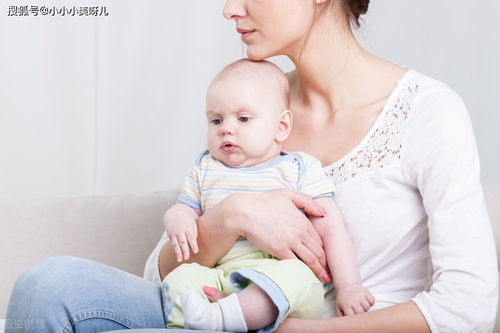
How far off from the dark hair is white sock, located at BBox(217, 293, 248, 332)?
2.46 ft

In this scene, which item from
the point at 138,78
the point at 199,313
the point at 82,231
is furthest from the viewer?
the point at 138,78

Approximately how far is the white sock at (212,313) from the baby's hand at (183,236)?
0.63 feet

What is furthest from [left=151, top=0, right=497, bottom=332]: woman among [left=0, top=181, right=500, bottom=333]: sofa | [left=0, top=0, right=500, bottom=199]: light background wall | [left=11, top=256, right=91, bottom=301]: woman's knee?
[left=0, top=0, right=500, bottom=199]: light background wall

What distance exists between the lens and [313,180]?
1.68 meters

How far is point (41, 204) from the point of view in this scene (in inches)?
94.7

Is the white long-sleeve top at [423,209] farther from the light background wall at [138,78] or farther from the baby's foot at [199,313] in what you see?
the light background wall at [138,78]

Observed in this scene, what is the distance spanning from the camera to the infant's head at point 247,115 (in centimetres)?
165

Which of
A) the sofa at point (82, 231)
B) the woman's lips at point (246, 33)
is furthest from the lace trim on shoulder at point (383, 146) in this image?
the sofa at point (82, 231)

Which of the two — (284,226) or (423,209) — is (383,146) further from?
(284,226)

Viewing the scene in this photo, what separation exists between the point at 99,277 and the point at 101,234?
2.86 feet

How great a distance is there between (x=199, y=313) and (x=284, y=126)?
0.49 m

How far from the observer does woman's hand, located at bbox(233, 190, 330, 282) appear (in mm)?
1580

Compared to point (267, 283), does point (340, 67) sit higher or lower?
higher

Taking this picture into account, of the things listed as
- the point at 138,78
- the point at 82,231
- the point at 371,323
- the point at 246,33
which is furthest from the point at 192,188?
the point at 138,78
